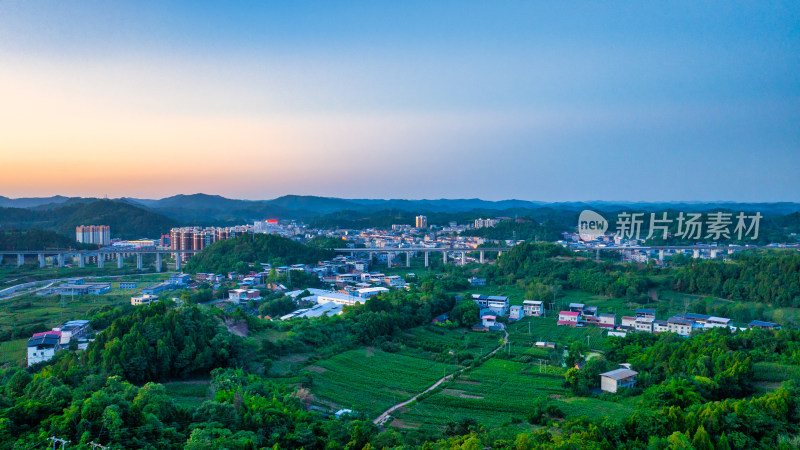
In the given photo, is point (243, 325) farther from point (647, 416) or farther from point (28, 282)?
point (28, 282)

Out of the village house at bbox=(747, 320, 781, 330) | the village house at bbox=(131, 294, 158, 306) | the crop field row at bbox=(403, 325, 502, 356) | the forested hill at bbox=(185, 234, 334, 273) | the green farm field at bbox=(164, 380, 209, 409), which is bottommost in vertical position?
the crop field row at bbox=(403, 325, 502, 356)

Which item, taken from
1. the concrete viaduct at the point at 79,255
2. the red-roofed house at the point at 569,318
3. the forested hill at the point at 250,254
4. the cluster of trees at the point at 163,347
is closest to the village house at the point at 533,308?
the red-roofed house at the point at 569,318

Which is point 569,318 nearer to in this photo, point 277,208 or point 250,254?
point 250,254

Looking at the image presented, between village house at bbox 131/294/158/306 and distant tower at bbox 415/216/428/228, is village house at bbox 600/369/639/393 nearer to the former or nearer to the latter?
village house at bbox 131/294/158/306

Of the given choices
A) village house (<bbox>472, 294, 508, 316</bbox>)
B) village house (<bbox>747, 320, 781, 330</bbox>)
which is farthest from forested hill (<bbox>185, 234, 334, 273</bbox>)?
village house (<bbox>747, 320, 781, 330</bbox>)

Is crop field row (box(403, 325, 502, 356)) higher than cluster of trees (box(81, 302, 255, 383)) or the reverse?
the reverse

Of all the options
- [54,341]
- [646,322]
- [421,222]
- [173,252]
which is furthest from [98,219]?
[646,322]
